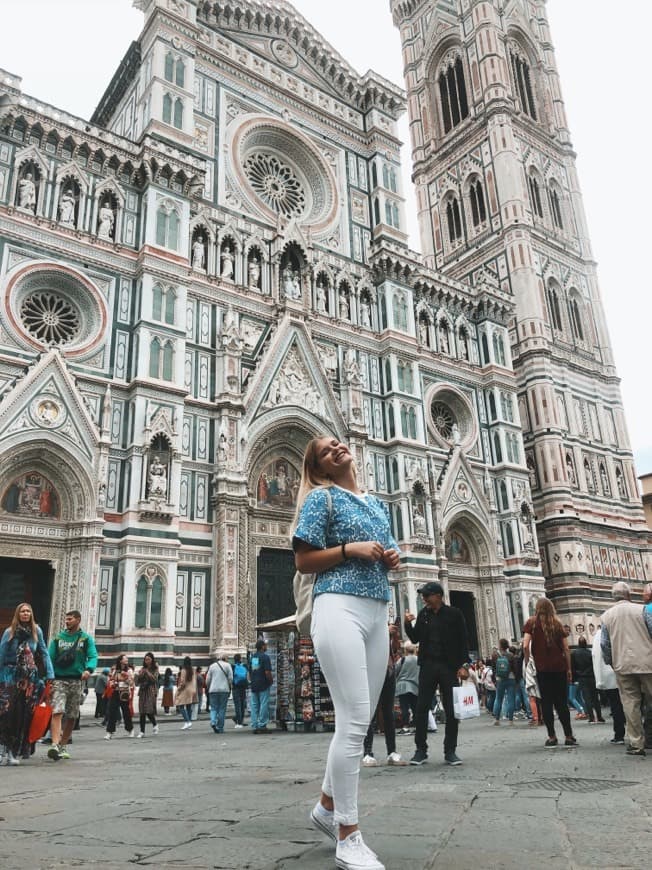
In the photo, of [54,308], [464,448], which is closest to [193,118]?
[54,308]

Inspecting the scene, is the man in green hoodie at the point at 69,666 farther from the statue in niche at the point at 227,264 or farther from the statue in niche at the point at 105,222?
the statue in niche at the point at 227,264

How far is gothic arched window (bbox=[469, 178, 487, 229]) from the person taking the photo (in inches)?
1476

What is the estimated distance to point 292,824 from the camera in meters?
3.54

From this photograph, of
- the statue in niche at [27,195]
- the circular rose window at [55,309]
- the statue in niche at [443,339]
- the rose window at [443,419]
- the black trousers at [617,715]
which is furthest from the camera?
the statue in niche at [443,339]

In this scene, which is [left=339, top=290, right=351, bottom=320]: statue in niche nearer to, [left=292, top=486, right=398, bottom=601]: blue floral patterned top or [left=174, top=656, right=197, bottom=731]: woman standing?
[left=174, top=656, right=197, bottom=731]: woman standing

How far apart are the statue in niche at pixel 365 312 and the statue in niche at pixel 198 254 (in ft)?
21.5

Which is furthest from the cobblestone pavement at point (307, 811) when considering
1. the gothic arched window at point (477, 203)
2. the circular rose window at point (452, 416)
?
the gothic arched window at point (477, 203)

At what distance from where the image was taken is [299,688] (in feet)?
40.9

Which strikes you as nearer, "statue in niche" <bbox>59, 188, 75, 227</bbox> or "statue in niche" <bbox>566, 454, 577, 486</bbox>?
"statue in niche" <bbox>59, 188, 75, 227</bbox>

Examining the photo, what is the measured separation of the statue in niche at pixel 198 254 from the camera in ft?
74.8

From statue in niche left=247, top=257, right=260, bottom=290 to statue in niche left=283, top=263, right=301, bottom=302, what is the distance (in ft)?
3.23

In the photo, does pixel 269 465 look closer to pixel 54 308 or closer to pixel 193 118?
pixel 54 308

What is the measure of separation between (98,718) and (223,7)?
25.3 meters

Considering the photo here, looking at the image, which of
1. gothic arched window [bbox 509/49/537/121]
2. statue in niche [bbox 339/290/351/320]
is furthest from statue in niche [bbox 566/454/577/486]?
gothic arched window [bbox 509/49/537/121]
